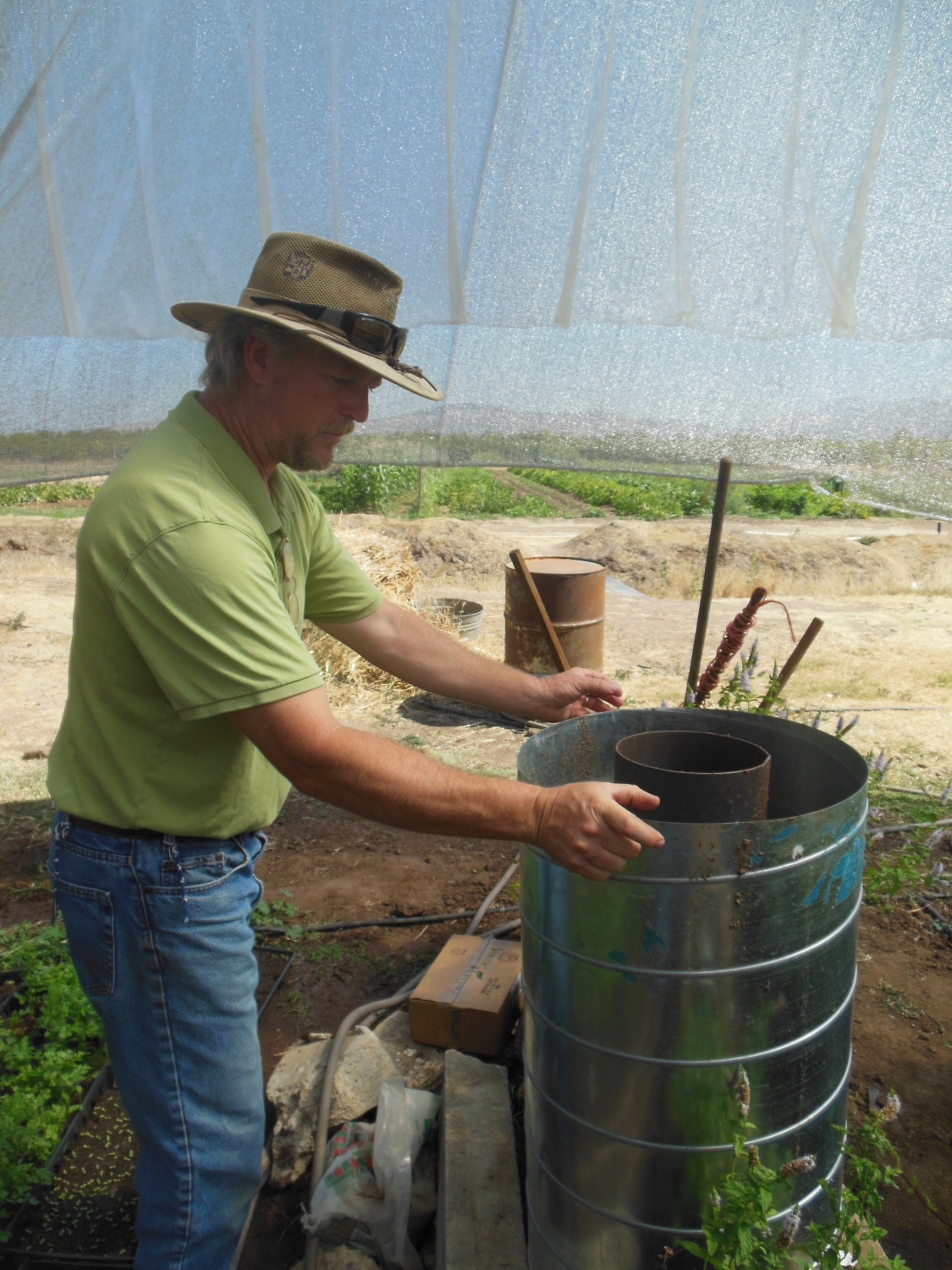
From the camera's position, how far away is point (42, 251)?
95.4 inches

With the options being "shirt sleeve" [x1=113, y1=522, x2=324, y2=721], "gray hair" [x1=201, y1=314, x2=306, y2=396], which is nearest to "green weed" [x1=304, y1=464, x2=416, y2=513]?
"gray hair" [x1=201, y1=314, x2=306, y2=396]

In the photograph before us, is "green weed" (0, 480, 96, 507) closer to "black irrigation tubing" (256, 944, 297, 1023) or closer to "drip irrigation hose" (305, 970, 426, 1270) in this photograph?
"black irrigation tubing" (256, 944, 297, 1023)

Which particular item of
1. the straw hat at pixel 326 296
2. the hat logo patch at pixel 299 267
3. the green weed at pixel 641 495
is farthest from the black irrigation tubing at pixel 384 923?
the green weed at pixel 641 495

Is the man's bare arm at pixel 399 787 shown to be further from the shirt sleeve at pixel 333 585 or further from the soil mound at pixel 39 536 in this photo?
the soil mound at pixel 39 536

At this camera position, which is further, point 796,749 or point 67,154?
point 67,154

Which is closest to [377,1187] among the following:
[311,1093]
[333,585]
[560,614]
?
[311,1093]

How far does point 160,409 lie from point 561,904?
1.84 m

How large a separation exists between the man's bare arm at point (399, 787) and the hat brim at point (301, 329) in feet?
2.18

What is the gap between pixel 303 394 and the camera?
6.30 feet

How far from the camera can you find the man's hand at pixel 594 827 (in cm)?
149

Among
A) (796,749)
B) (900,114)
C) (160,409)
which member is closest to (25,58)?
(160,409)

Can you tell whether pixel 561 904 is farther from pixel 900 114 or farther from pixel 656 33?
pixel 656 33

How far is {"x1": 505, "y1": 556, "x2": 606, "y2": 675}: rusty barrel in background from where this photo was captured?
250 inches

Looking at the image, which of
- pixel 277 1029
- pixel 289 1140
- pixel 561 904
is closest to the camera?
pixel 561 904
